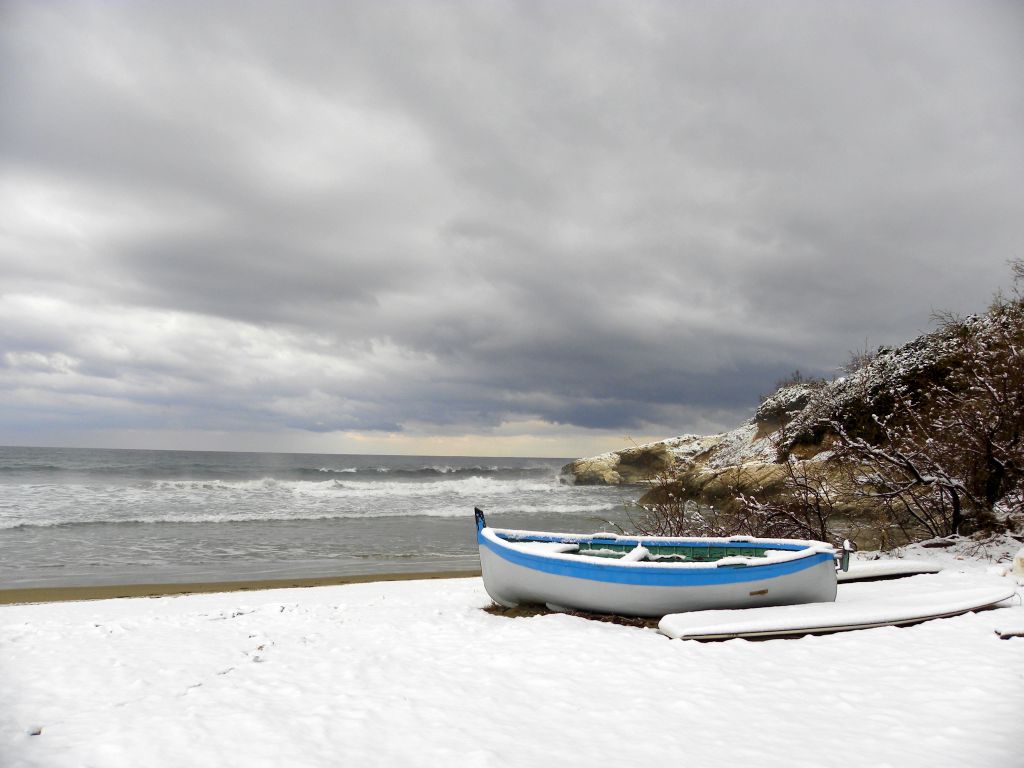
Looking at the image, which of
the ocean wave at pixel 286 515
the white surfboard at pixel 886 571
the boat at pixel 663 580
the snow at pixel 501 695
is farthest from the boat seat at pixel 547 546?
the ocean wave at pixel 286 515

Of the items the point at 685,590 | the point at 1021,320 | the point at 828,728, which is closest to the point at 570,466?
the point at 1021,320

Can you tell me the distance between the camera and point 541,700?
5488mm

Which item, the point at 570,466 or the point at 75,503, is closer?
the point at 75,503

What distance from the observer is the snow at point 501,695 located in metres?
4.35

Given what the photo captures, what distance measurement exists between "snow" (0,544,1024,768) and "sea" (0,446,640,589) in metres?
7.69

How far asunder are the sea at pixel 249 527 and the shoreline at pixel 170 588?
564 mm

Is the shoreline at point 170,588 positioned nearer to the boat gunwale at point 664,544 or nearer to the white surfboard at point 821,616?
the boat gunwale at point 664,544

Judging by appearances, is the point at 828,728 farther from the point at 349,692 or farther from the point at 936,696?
the point at 349,692

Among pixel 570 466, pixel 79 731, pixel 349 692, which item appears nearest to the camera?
pixel 79 731

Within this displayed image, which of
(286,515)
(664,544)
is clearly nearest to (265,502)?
(286,515)

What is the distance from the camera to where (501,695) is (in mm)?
5629

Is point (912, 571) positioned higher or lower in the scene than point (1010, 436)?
lower

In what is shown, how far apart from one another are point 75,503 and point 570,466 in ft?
131

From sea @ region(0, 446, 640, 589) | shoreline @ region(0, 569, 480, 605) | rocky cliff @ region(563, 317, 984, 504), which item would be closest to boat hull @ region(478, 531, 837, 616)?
rocky cliff @ region(563, 317, 984, 504)
